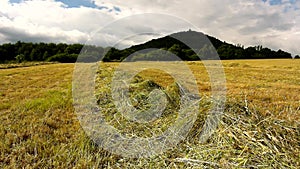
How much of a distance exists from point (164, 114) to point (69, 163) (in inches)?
62.0

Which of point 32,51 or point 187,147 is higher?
point 32,51

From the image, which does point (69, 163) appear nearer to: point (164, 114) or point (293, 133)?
point (164, 114)

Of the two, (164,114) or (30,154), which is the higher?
(164,114)

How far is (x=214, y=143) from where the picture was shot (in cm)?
316

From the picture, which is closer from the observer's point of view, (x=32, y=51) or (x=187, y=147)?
(x=187, y=147)

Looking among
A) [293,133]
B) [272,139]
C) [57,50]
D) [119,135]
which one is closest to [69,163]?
[119,135]

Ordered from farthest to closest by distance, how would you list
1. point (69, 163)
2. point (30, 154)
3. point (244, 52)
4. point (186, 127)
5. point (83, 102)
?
point (244, 52) < point (83, 102) < point (186, 127) < point (30, 154) < point (69, 163)

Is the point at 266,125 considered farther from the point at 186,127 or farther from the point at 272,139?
the point at 186,127

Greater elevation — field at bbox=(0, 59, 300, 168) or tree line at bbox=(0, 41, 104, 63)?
tree line at bbox=(0, 41, 104, 63)

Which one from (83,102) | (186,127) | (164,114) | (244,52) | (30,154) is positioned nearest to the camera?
(30,154)

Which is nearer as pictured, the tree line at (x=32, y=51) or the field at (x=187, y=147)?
the field at (x=187, y=147)

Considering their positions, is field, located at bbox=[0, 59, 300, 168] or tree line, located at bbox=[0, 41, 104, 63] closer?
field, located at bbox=[0, 59, 300, 168]

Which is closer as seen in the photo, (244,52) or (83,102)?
(83,102)

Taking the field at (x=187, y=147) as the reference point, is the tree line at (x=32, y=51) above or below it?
above
